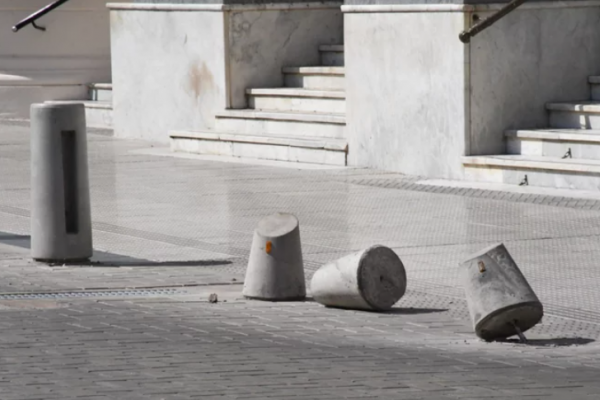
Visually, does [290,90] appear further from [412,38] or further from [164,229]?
[164,229]

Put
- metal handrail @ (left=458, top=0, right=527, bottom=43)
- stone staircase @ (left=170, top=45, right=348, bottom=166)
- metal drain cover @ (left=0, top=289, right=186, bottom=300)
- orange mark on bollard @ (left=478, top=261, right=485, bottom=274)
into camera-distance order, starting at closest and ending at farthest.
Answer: orange mark on bollard @ (left=478, top=261, right=485, bottom=274), metal drain cover @ (left=0, top=289, right=186, bottom=300), metal handrail @ (left=458, top=0, right=527, bottom=43), stone staircase @ (left=170, top=45, right=348, bottom=166)

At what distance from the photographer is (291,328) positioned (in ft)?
26.2

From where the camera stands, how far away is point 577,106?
14578mm

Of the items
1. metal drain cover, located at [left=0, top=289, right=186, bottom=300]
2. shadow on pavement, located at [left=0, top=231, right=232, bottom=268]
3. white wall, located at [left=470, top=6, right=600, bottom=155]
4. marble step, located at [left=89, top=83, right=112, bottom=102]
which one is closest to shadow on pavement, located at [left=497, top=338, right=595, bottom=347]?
metal drain cover, located at [left=0, top=289, right=186, bottom=300]

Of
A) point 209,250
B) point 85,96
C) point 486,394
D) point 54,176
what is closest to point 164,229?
point 209,250

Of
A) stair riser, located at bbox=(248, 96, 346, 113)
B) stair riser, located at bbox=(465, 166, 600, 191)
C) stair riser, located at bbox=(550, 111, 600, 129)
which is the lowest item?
stair riser, located at bbox=(465, 166, 600, 191)

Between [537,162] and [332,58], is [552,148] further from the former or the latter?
[332,58]

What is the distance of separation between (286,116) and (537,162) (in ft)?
13.8

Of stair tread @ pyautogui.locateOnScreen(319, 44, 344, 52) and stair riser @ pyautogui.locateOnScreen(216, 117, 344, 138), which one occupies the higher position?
stair tread @ pyautogui.locateOnScreen(319, 44, 344, 52)

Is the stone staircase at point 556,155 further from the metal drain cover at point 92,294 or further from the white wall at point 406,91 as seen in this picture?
the metal drain cover at point 92,294

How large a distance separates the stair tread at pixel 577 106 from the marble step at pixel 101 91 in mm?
9364

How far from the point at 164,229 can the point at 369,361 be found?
16.0 feet

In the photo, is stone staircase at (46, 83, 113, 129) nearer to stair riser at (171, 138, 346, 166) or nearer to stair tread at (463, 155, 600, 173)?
stair riser at (171, 138, 346, 166)

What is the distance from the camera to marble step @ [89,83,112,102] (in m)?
22.7
